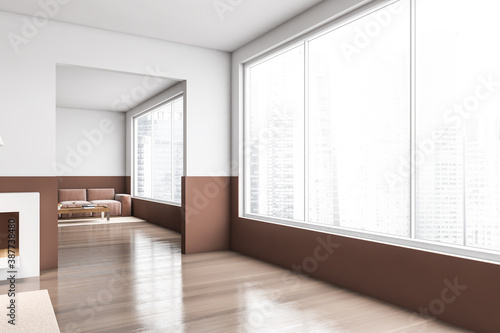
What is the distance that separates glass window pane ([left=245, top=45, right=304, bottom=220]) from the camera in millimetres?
4613

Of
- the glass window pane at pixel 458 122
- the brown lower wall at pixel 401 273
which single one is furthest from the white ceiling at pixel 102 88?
the glass window pane at pixel 458 122

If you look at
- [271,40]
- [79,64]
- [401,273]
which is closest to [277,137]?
[271,40]

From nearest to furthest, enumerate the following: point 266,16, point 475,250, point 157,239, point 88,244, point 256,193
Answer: point 475,250, point 266,16, point 256,193, point 88,244, point 157,239

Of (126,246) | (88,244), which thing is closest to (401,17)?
(126,246)

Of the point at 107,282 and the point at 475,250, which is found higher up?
the point at 475,250

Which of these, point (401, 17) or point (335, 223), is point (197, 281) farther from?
point (401, 17)

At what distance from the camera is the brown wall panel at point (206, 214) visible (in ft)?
18.0

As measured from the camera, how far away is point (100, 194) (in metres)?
10.3

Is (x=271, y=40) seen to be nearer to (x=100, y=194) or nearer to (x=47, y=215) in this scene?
(x=47, y=215)

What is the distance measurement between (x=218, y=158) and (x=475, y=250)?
3.62 meters

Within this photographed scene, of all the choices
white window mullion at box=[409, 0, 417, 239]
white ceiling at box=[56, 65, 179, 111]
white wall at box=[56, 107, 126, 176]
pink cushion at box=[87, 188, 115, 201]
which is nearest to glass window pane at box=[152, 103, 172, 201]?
white ceiling at box=[56, 65, 179, 111]

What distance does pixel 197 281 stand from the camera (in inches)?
156

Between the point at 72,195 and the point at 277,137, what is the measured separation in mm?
7009

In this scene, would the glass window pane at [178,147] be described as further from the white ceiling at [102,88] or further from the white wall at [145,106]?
the white ceiling at [102,88]
